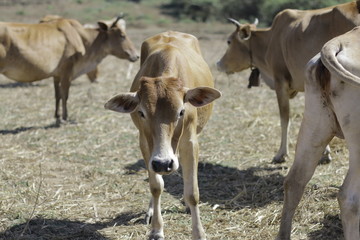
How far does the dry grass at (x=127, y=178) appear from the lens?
6.14 m

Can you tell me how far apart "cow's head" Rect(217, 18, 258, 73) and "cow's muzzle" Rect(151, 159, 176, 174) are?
17.2 feet

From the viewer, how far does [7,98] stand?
43.7 ft

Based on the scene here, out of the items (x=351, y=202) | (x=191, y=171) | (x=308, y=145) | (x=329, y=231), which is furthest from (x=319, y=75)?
(x=329, y=231)

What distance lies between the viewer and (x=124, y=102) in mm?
5367

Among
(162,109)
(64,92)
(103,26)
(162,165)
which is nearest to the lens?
(162,165)

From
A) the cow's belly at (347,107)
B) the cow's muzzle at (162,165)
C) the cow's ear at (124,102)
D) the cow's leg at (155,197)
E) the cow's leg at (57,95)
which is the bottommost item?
the cow's leg at (57,95)

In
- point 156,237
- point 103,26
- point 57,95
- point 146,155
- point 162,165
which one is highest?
point 162,165

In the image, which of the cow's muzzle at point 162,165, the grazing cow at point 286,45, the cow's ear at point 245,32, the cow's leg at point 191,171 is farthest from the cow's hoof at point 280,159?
the cow's muzzle at point 162,165

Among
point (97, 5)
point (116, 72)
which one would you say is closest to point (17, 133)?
point (116, 72)

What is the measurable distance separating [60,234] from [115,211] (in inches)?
33.9

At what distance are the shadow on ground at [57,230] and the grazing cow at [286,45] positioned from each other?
3.16 metres

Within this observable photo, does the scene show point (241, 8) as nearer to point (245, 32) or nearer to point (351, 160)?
point (245, 32)

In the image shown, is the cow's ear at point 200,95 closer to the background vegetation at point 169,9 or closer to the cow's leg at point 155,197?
the cow's leg at point 155,197

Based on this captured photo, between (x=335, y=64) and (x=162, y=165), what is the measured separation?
1.50m
